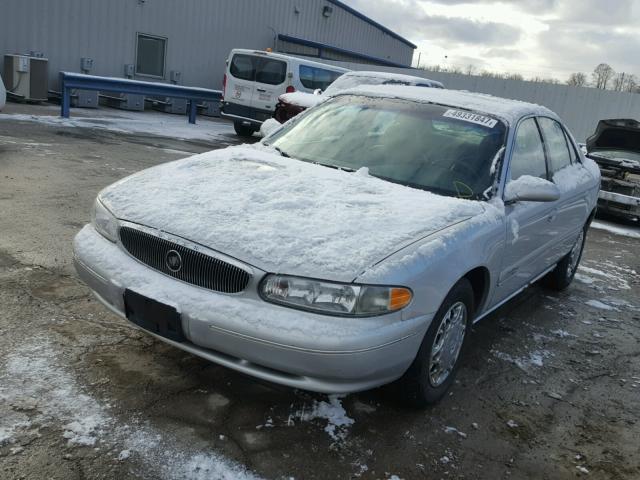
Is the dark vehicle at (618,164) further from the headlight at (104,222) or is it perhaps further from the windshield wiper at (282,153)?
the headlight at (104,222)

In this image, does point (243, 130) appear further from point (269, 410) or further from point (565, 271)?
point (269, 410)

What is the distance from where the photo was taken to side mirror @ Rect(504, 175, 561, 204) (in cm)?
357

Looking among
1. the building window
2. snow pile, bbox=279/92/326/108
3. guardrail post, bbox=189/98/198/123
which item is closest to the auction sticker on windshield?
snow pile, bbox=279/92/326/108

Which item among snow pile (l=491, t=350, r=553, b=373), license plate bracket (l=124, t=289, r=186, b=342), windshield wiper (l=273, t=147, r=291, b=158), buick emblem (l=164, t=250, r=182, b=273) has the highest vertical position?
windshield wiper (l=273, t=147, r=291, b=158)

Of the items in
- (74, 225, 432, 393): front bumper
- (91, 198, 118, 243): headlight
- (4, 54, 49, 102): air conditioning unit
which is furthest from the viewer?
(4, 54, 49, 102): air conditioning unit

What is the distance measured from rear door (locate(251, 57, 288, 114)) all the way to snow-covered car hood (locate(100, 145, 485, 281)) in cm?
1057

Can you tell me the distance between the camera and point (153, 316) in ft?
9.08

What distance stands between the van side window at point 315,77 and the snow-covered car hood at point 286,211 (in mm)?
11254

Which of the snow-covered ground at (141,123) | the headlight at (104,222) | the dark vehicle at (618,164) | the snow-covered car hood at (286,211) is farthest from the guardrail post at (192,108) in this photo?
the headlight at (104,222)

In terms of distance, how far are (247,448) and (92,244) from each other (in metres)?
1.34

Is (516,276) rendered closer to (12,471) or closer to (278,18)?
(12,471)

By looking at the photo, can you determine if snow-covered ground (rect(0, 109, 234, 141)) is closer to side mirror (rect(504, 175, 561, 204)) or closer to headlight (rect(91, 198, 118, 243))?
headlight (rect(91, 198, 118, 243))

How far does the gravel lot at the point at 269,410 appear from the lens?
255 cm

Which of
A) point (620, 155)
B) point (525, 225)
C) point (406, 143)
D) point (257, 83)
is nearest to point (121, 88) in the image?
point (257, 83)
